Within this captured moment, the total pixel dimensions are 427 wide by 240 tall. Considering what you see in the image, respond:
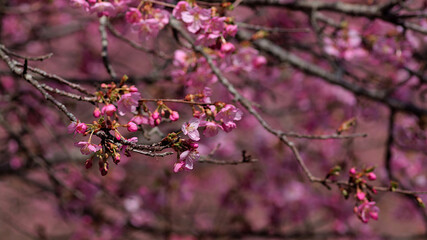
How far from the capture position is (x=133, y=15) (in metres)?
1.82

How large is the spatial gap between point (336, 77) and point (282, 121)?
2.63m

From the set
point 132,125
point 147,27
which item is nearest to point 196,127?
point 132,125

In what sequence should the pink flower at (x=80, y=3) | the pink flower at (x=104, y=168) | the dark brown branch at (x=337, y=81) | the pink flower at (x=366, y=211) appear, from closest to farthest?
the pink flower at (x=104, y=168), the pink flower at (x=80, y=3), the pink flower at (x=366, y=211), the dark brown branch at (x=337, y=81)

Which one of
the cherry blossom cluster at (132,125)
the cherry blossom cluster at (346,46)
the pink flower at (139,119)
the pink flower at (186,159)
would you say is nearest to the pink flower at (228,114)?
the cherry blossom cluster at (132,125)

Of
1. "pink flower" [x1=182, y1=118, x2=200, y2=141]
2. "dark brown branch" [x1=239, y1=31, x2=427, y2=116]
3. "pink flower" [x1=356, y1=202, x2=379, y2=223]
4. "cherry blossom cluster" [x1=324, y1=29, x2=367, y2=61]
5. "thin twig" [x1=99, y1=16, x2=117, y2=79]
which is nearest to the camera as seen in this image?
"pink flower" [x1=182, y1=118, x2=200, y2=141]

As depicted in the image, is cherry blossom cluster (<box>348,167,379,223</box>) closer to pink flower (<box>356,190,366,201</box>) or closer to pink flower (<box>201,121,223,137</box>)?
pink flower (<box>356,190,366,201</box>)

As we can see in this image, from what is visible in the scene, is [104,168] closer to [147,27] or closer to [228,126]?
[228,126]

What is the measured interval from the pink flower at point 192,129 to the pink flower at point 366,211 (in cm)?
84

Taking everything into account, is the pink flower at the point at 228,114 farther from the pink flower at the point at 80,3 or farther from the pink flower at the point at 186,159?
the pink flower at the point at 80,3

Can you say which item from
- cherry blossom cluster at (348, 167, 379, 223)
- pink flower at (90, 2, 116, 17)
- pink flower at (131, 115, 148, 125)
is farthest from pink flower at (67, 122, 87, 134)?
cherry blossom cluster at (348, 167, 379, 223)

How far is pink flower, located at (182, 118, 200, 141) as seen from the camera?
4.78 ft

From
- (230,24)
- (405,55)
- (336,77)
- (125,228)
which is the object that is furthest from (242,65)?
(125,228)

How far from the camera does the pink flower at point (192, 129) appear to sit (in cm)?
146

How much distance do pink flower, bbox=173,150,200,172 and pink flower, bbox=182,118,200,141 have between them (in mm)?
54
